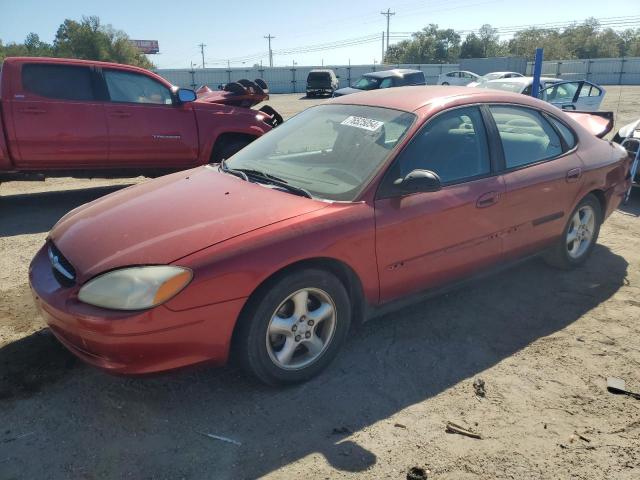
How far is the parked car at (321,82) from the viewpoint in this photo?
32.5 m

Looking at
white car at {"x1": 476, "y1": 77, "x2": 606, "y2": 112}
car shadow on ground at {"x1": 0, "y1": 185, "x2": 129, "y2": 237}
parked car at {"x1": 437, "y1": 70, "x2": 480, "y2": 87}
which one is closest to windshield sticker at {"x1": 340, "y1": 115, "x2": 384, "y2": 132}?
car shadow on ground at {"x1": 0, "y1": 185, "x2": 129, "y2": 237}

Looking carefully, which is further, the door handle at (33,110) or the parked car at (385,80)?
the parked car at (385,80)

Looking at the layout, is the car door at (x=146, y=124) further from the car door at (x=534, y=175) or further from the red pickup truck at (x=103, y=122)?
the car door at (x=534, y=175)

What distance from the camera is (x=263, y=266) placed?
2.57 metres

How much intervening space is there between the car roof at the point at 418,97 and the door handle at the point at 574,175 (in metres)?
0.65

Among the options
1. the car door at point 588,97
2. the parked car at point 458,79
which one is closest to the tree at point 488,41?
the parked car at point 458,79

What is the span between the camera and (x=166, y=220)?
2848 mm

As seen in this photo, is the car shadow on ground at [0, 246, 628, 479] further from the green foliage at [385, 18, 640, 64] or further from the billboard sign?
the billboard sign

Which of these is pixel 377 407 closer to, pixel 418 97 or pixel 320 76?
pixel 418 97

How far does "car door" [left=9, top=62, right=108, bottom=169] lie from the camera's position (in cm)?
620

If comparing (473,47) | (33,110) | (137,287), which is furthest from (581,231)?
(473,47)

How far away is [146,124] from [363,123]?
4.30 meters

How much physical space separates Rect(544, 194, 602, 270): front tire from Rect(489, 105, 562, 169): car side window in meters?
0.62

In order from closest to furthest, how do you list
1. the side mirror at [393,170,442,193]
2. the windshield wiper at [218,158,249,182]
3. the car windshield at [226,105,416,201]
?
1. the side mirror at [393,170,442,193]
2. the car windshield at [226,105,416,201]
3. the windshield wiper at [218,158,249,182]
